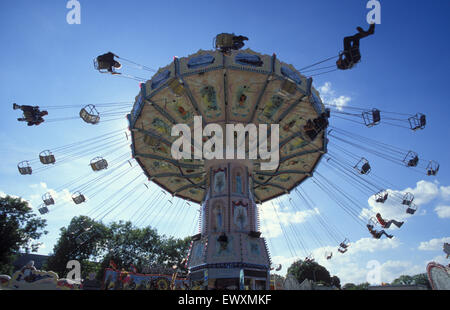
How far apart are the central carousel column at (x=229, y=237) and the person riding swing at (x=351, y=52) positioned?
10961 millimetres

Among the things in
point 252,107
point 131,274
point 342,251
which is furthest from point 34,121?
point 342,251

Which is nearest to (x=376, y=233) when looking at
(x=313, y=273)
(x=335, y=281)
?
(x=313, y=273)

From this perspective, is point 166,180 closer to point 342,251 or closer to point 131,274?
point 131,274

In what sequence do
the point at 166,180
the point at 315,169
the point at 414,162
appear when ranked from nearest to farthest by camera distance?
the point at 414,162 < the point at 315,169 < the point at 166,180

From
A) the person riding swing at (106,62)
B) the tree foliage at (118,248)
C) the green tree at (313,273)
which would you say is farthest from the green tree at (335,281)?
the person riding swing at (106,62)

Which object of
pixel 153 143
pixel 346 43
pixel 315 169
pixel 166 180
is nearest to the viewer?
pixel 346 43

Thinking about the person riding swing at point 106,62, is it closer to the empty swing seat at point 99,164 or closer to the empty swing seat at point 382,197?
the empty swing seat at point 99,164

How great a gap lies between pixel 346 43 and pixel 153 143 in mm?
15168

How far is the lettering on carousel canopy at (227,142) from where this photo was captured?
2069cm

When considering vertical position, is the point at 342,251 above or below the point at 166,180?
below

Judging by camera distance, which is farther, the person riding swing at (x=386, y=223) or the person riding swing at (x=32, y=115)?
the person riding swing at (x=386, y=223)
